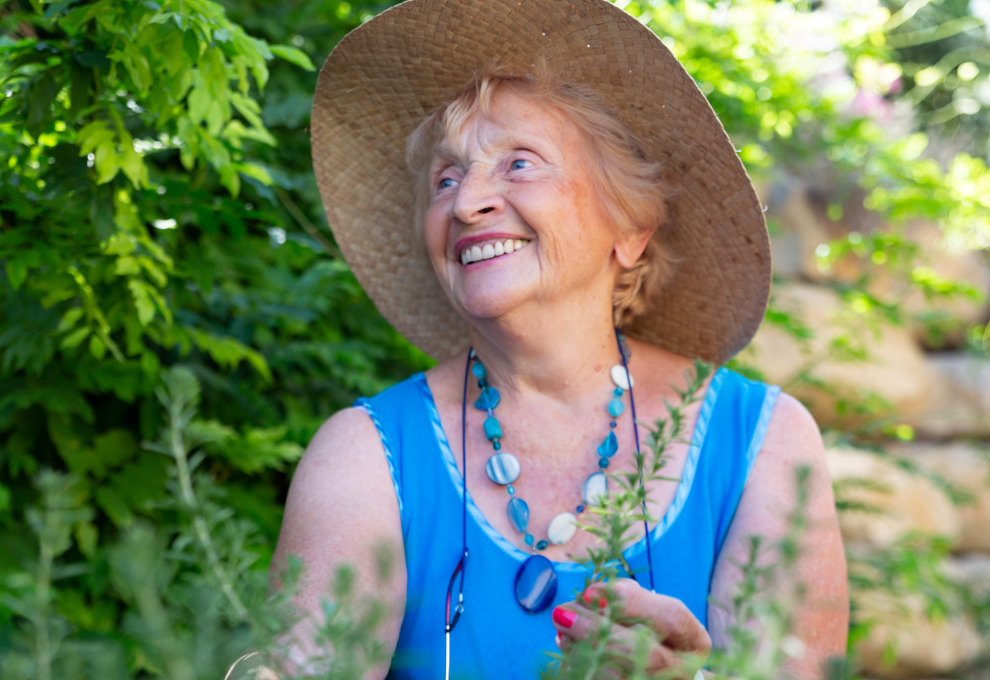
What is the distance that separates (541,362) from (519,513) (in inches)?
13.7

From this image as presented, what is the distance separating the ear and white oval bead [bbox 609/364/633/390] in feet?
0.82

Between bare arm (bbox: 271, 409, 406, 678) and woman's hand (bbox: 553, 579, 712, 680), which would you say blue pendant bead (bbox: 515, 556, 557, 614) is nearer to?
bare arm (bbox: 271, 409, 406, 678)

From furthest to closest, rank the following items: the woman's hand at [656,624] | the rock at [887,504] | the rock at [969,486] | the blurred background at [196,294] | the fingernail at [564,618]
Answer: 1. the rock at [969,486]
2. the rock at [887,504]
3. the fingernail at [564,618]
4. the woman's hand at [656,624]
5. the blurred background at [196,294]

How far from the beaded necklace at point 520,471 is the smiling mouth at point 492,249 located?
0.29 metres

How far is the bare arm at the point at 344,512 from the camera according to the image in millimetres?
1733

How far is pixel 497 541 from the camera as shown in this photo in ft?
6.37

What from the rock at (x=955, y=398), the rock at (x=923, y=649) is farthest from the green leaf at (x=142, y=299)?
the rock at (x=955, y=398)

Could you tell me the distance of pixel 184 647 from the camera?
1.61ft

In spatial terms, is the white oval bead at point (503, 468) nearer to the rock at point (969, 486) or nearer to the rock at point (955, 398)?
the rock at point (969, 486)

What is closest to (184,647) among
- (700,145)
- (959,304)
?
(700,145)

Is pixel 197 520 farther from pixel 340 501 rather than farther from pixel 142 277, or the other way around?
pixel 142 277

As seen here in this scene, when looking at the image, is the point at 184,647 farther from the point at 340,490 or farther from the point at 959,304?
the point at 959,304

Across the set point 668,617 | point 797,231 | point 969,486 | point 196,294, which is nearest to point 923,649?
point 969,486

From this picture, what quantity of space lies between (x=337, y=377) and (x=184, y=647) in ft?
8.25
